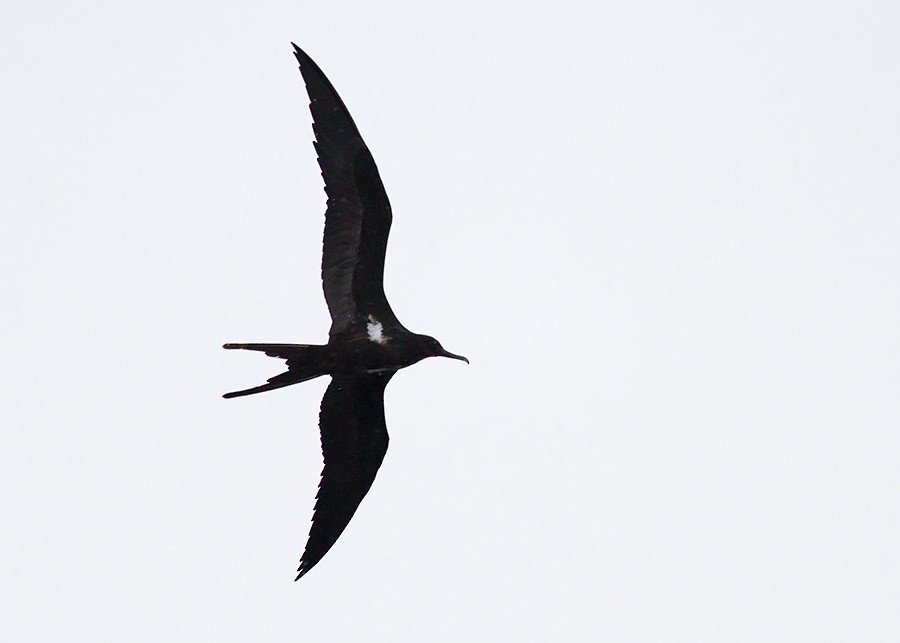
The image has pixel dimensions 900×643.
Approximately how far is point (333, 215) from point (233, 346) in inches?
75.0

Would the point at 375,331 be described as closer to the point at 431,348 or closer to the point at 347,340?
the point at 347,340

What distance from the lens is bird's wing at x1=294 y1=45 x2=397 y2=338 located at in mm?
14719

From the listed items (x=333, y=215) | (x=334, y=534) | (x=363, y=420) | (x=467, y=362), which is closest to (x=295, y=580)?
(x=334, y=534)

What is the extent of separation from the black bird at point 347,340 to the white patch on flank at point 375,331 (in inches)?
0.5

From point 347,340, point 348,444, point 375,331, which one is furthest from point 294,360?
point 348,444

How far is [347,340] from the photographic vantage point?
15531mm

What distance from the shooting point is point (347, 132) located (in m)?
14.8

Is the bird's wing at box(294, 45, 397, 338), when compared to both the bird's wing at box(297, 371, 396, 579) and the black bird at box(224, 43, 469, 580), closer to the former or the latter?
the black bird at box(224, 43, 469, 580)

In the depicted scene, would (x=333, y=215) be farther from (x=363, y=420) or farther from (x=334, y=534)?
(x=334, y=534)

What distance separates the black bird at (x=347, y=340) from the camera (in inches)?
583

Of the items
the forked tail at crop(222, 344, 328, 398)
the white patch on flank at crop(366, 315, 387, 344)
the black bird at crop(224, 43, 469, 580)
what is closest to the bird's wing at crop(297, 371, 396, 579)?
the black bird at crop(224, 43, 469, 580)

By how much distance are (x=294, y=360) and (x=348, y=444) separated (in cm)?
166

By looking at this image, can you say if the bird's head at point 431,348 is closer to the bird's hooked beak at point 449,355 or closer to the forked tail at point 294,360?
the bird's hooked beak at point 449,355

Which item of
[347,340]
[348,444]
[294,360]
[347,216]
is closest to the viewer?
[294,360]
